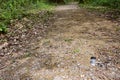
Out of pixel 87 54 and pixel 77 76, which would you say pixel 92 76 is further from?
pixel 87 54

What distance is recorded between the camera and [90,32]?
7.83 m

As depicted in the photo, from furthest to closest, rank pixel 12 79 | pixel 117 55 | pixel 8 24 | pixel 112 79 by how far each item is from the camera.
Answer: pixel 8 24 → pixel 117 55 → pixel 12 79 → pixel 112 79

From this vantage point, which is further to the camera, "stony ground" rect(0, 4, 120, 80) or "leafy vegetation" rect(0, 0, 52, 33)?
"leafy vegetation" rect(0, 0, 52, 33)

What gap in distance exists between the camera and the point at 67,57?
17.9ft

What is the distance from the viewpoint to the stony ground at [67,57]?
4.60 m

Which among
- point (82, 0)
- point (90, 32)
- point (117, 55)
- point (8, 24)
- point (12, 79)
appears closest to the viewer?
point (12, 79)

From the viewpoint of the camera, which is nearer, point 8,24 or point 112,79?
point 112,79

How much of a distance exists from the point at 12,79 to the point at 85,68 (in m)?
1.75

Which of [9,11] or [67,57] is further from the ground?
[9,11]

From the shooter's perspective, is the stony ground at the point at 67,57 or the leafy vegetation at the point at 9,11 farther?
the leafy vegetation at the point at 9,11

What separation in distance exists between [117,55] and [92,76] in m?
1.49

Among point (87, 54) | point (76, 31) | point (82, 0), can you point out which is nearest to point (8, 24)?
point (76, 31)

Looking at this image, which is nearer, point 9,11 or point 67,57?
point 67,57

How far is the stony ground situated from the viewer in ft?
15.1
